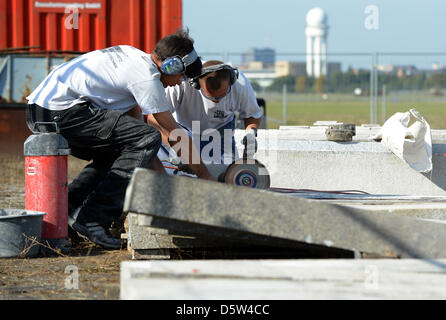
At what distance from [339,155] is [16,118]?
5.90 m

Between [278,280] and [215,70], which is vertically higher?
[215,70]

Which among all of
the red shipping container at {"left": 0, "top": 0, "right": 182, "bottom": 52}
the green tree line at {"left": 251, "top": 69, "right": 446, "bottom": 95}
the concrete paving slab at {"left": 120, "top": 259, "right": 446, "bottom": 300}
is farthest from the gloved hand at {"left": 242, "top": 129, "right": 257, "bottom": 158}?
the green tree line at {"left": 251, "top": 69, "right": 446, "bottom": 95}

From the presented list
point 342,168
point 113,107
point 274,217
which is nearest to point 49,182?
point 113,107

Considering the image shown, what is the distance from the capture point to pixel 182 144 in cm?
457

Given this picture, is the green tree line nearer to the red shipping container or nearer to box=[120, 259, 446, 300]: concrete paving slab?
the red shipping container

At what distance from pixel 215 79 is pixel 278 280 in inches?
105

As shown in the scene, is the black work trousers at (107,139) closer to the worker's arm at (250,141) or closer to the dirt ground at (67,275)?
the dirt ground at (67,275)

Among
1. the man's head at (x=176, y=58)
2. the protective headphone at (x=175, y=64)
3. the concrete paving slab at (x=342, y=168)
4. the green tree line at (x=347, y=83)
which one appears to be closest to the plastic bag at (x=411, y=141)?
the concrete paving slab at (x=342, y=168)

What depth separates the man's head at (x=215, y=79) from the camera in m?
5.24

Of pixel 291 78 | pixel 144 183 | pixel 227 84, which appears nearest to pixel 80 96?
pixel 227 84

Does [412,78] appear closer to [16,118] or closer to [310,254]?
[16,118]

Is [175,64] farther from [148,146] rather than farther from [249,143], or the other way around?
[249,143]

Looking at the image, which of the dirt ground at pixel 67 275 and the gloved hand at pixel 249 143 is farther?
the gloved hand at pixel 249 143

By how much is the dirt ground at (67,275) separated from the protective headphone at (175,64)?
1.26 metres
